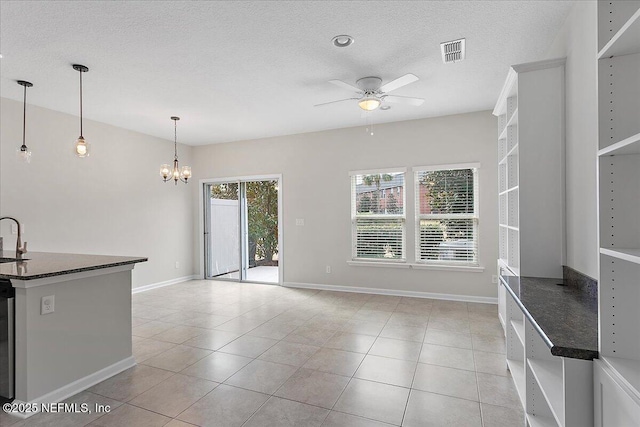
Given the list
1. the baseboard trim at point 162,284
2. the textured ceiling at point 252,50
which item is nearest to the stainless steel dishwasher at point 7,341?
the textured ceiling at point 252,50

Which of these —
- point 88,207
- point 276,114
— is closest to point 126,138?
point 88,207

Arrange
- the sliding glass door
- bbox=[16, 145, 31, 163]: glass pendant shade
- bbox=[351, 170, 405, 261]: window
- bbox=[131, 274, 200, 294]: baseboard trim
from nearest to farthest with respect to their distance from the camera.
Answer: bbox=[16, 145, 31, 163]: glass pendant shade
bbox=[351, 170, 405, 261]: window
bbox=[131, 274, 200, 294]: baseboard trim
the sliding glass door

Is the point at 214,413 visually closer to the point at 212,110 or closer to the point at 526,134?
the point at 526,134

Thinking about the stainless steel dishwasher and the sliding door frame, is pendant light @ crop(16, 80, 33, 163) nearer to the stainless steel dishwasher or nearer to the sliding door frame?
the stainless steel dishwasher

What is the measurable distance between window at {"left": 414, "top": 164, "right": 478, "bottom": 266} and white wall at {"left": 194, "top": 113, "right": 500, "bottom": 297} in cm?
12

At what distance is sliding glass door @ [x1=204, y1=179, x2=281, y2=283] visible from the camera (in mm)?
6840

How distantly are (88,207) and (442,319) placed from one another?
5.42 metres

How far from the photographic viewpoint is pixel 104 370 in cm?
276

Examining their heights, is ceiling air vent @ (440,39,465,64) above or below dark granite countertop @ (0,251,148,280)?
above

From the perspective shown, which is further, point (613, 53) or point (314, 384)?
point (314, 384)

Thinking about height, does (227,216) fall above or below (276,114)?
below

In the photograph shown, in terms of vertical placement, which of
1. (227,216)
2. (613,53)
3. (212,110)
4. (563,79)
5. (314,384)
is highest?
(212,110)

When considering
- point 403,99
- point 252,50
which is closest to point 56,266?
point 252,50

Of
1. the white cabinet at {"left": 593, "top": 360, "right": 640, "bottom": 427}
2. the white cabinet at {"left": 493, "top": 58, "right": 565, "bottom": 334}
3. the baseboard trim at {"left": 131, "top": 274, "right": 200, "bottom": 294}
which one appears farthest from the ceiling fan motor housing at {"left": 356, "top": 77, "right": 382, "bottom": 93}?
the baseboard trim at {"left": 131, "top": 274, "right": 200, "bottom": 294}
